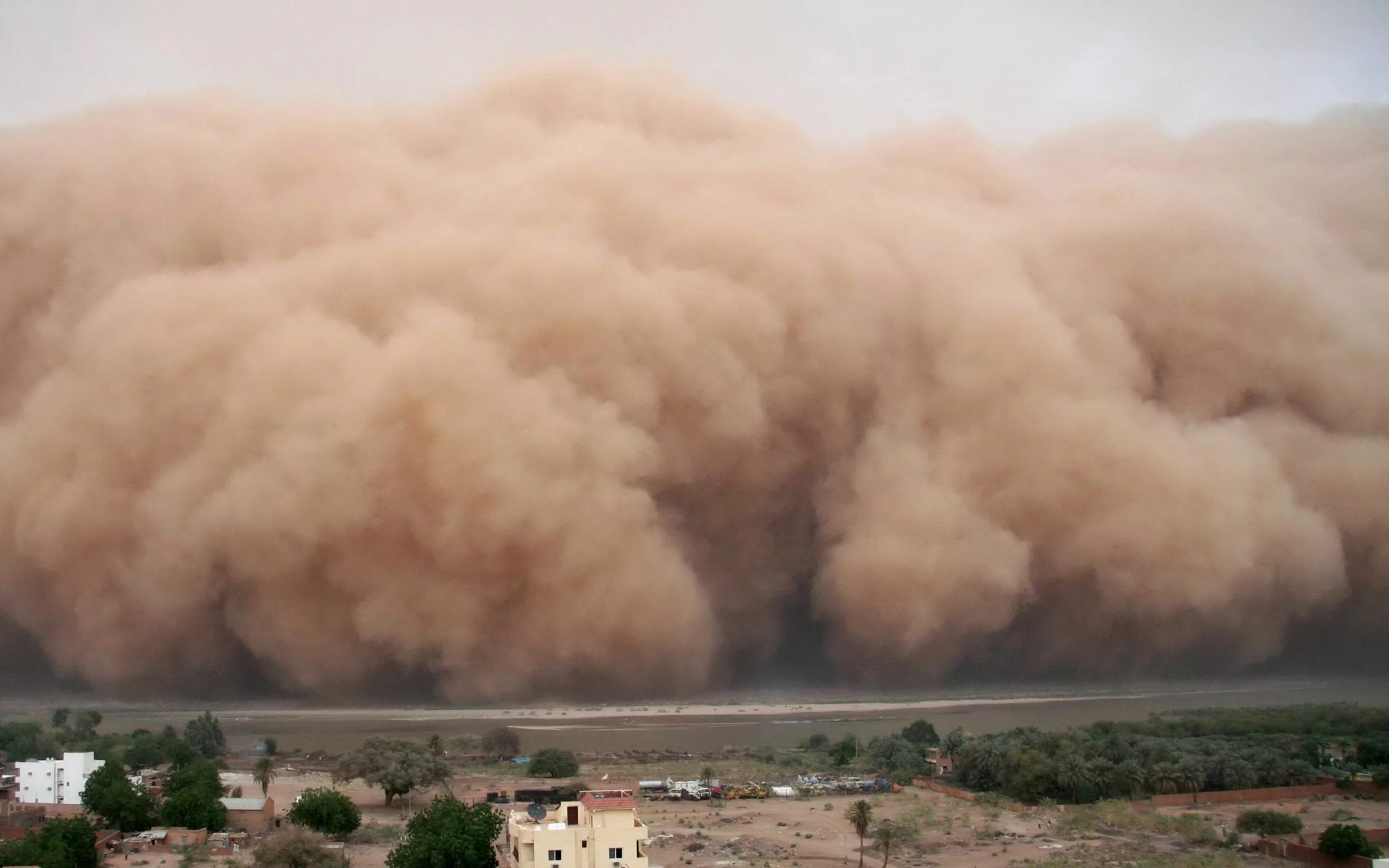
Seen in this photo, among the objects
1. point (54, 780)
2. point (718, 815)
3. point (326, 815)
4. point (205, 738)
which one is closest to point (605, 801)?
point (326, 815)

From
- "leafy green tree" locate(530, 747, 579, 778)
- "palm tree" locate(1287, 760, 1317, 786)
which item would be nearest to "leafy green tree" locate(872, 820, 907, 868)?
"leafy green tree" locate(530, 747, 579, 778)

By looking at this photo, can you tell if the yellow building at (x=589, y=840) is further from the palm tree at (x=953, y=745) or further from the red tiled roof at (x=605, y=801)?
the palm tree at (x=953, y=745)

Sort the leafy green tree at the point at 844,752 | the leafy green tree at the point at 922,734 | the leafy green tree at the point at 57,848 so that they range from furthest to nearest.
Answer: the leafy green tree at the point at 922,734 < the leafy green tree at the point at 844,752 < the leafy green tree at the point at 57,848

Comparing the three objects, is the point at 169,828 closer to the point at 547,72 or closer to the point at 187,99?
the point at 187,99

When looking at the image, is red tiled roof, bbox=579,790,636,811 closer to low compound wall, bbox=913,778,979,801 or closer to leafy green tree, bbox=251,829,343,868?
leafy green tree, bbox=251,829,343,868

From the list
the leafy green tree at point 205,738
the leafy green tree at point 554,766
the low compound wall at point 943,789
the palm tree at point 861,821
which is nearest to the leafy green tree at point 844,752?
the low compound wall at point 943,789

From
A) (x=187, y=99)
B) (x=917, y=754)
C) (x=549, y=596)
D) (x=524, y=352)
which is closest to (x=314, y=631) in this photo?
(x=549, y=596)
